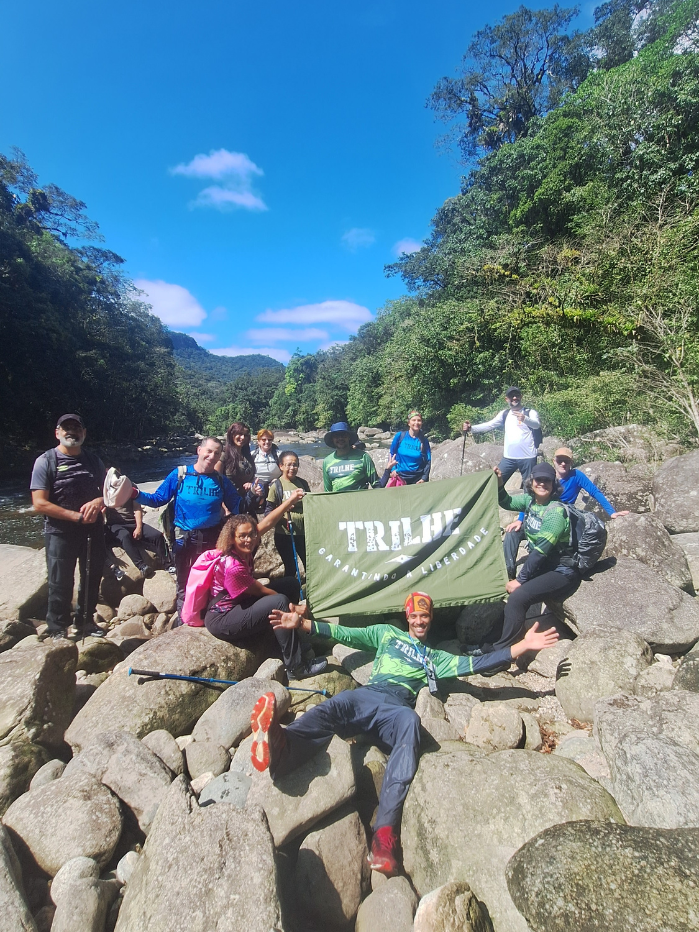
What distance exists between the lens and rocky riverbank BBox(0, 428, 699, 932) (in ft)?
7.61

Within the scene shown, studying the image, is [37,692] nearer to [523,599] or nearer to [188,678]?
[188,678]

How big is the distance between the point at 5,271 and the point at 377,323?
1465 inches

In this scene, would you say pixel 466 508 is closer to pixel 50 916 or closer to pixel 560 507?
pixel 560 507

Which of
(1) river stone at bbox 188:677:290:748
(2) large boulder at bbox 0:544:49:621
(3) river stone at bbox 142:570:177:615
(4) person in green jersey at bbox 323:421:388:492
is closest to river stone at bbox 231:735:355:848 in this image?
(1) river stone at bbox 188:677:290:748

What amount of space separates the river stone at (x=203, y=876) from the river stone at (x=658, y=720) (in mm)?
2130

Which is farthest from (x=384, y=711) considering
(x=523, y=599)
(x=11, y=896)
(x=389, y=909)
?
(x=11, y=896)

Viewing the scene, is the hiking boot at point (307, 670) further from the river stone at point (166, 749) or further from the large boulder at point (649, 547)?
the large boulder at point (649, 547)

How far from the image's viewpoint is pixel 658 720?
317 centimetres

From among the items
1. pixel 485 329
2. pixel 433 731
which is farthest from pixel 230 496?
pixel 485 329

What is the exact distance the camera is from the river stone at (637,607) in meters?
4.33

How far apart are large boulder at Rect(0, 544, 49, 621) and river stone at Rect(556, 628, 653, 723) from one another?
5927 millimetres

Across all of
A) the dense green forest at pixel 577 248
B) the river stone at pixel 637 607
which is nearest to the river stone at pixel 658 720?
the river stone at pixel 637 607

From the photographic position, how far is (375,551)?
5.11 metres

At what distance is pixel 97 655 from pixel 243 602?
1.73 m
